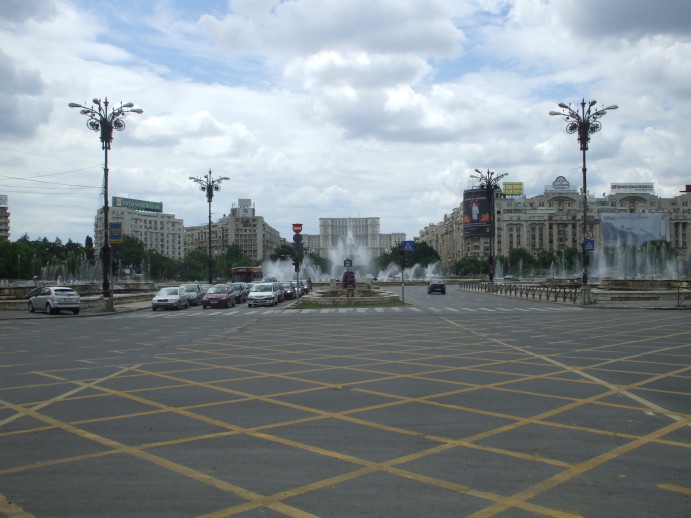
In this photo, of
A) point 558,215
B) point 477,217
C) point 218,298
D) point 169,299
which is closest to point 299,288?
point 218,298

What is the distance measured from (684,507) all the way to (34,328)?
926 inches

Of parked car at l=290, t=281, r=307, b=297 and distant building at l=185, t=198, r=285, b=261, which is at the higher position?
distant building at l=185, t=198, r=285, b=261

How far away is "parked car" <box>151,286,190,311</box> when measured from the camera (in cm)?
3550

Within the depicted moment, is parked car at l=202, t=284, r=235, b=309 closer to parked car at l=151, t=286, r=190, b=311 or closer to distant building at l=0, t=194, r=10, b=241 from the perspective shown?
parked car at l=151, t=286, r=190, b=311

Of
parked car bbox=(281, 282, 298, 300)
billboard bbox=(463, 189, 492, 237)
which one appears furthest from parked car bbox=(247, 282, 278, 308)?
billboard bbox=(463, 189, 492, 237)

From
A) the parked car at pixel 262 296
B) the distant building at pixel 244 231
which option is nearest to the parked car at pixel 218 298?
the parked car at pixel 262 296

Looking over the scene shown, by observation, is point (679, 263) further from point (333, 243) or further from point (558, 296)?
point (333, 243)

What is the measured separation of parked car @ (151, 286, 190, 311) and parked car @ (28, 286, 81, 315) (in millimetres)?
4875

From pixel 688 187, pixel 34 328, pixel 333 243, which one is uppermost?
pixel 688 187

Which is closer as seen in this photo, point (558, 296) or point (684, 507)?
point (684, 507)

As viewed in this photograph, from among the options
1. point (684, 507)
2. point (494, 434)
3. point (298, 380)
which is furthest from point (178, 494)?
point (298, 380)

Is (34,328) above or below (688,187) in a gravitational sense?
below

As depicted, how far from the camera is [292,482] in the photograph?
5152 mm

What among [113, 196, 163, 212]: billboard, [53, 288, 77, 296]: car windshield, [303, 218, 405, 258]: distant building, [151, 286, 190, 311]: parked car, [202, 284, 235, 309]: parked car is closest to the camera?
[53, 288, 77, 296]: car windshield
